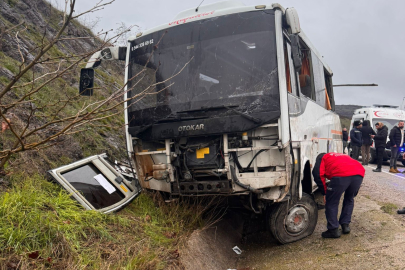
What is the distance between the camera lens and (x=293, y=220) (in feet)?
17.0

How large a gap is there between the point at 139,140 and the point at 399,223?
4106 millimetres

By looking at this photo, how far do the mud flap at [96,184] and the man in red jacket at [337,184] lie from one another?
9.42 feet

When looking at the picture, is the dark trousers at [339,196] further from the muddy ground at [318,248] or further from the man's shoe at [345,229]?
the muddy ground at [318,248]

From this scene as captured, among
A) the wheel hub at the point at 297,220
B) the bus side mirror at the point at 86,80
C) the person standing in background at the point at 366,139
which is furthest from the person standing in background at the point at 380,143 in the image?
the bus side mirror at the point at 86,80

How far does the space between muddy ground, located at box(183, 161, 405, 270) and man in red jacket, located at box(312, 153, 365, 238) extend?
0.21m

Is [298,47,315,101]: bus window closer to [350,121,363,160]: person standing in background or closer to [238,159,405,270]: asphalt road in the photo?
[238,159,405,270]: asphalt road

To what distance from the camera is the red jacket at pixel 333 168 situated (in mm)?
5277

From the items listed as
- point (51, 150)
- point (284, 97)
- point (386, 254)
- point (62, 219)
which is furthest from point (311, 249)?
point (51, 150)

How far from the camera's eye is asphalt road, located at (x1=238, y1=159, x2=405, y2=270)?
14.1 ft

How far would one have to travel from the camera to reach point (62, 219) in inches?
160

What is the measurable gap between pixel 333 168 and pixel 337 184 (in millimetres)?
247

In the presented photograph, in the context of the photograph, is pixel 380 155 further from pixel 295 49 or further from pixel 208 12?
pixel 208 12

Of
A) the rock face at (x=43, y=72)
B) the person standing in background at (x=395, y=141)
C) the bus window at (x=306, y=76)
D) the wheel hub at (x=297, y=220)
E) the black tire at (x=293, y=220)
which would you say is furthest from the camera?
the person standing in background at (x=395, y=141)

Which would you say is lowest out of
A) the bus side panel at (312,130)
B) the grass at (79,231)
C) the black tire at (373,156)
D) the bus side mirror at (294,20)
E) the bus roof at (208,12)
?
the black tire at (373,156)
